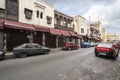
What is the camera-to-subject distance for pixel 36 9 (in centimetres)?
2212

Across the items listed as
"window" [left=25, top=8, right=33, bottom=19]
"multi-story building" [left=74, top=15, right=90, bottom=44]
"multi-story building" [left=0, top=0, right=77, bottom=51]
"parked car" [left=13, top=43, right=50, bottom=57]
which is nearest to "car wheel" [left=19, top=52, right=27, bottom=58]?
"parked car" [left=13, top=43, right=50, bottom=57]

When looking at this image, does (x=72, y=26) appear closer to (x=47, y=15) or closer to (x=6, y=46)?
(x=47, y=15)

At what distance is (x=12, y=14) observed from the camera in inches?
695

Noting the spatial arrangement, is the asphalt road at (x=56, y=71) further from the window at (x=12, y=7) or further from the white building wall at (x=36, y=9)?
the white building wall at (x=36, y=9)

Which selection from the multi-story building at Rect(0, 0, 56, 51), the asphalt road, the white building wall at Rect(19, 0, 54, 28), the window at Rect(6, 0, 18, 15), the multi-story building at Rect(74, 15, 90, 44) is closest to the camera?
the asphalt road

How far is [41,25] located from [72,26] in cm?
1408

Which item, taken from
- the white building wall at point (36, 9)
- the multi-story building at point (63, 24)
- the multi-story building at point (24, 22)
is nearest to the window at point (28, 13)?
the multi-story building at point (24, 22)

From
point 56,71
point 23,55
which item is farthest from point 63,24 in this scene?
point 56,71

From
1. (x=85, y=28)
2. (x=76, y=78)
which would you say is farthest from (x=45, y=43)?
(x=85, y=28)

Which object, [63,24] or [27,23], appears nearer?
[27,23]

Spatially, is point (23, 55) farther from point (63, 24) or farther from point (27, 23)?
point (63, 24)

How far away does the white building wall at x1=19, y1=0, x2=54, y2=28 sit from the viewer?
62.8ft

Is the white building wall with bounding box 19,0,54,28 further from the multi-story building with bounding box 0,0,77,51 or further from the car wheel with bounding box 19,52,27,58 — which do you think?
the car wheel with bounding box 19,52,27,58

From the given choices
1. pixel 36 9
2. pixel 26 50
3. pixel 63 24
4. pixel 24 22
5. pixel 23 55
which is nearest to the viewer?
pixel 23 55
